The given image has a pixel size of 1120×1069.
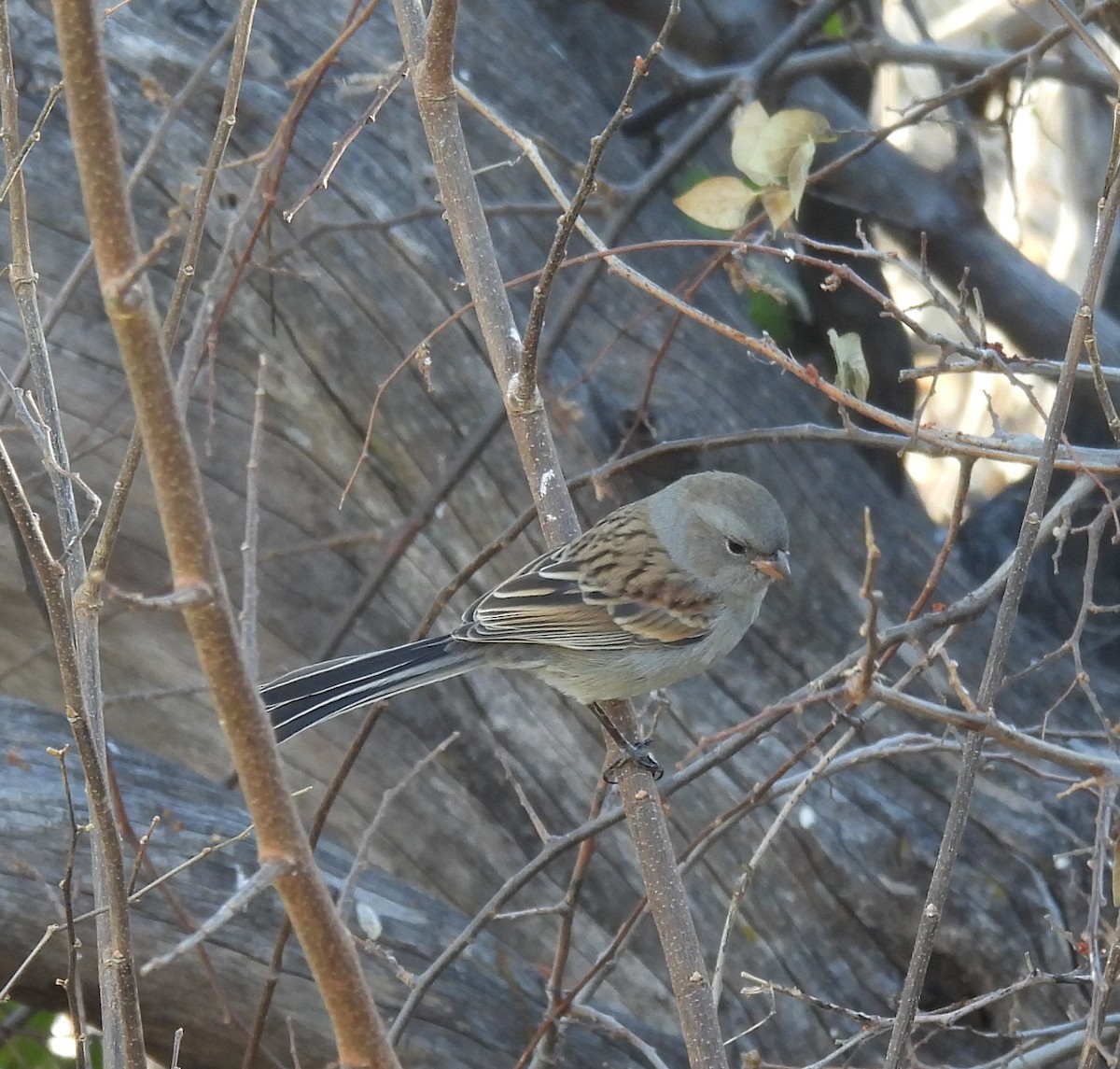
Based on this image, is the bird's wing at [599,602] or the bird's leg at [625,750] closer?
the bird's leg at [625,750]

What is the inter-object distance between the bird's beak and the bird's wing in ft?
0.73

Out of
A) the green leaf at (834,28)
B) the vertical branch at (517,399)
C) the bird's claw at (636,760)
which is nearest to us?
the vertical branch at (517,399)

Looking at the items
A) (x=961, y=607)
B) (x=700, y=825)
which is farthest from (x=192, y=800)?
(x=961, y=607)

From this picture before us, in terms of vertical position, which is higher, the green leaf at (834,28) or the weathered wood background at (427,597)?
the green leaf at (834,28)

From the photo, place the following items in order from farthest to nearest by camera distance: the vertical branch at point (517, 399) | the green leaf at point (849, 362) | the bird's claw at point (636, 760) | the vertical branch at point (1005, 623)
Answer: the bird's claw at point (636, 760) → the green leaf at point (849, 362) → the vertical branch at point (517, 399) → the vertical branch at point (1005, 623)

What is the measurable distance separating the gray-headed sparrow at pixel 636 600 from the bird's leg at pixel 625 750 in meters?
0.10

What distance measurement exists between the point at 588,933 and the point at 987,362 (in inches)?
88.9

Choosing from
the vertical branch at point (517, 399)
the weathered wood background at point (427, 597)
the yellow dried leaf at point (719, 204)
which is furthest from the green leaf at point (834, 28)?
the vertical branch at point (517, 399)

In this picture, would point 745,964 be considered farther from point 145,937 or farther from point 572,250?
point 572,250

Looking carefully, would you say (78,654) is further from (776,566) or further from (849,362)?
(776,566)

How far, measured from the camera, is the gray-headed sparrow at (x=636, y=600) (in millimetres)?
3400

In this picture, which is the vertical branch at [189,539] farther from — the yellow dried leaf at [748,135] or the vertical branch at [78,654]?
the yellow dried leaf at [748,135]

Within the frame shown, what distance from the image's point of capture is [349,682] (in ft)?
9.94

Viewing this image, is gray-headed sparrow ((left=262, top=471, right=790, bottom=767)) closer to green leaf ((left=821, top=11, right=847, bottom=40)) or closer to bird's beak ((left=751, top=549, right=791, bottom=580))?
bird's beak ((left=751, top=549, right=791, bottom=580))
